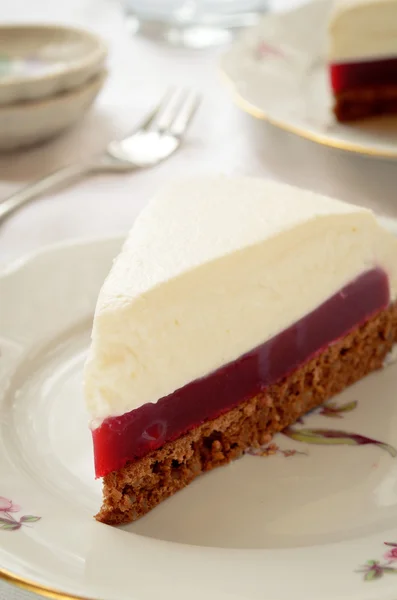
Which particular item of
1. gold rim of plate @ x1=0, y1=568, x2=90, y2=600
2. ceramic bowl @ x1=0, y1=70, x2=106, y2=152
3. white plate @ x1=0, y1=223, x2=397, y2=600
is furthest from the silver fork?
gold rim of plate @ x1=0, y1=568, x2=90, y2=600

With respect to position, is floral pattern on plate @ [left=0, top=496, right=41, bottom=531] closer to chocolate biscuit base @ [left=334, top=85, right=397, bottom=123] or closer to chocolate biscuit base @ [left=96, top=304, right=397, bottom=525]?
chocolate biscuit base @ [left=96, top=304, right=397, bottom=525]

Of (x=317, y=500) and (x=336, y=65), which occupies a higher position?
(x=336, y=65)

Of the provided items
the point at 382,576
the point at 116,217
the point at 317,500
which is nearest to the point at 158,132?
the point at 116,217

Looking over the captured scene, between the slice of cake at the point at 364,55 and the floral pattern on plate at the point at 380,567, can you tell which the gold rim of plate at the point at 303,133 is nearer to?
the slice of cake at the point at 364,55

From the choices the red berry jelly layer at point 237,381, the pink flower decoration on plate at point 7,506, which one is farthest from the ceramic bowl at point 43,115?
the pink flower decoration on plate at point 7,506

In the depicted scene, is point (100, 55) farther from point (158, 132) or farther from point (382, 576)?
point (382, 576)
